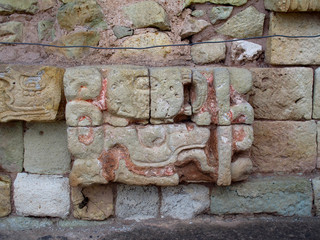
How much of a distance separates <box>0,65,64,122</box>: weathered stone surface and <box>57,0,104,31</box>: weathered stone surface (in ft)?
1.52

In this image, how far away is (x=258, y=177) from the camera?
2377mm

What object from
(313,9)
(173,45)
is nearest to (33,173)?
(173,45)

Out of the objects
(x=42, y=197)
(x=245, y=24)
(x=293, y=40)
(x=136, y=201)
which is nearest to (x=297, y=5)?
(x=293, y=40)

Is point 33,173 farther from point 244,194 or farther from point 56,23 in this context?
point 244,194

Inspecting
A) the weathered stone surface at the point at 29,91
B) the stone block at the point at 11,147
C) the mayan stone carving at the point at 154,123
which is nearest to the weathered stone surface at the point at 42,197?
the stone block at the point at 11,147

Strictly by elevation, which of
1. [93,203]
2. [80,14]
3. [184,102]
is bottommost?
[93,203]

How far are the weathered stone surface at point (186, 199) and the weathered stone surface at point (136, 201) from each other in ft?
0.27

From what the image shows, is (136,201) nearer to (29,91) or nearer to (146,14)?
(29,91)

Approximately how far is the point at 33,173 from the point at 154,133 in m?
1.03

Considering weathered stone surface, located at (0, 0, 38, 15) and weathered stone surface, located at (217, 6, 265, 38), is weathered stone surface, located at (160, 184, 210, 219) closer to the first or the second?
weathered stone surface, located at (217, 6, 265, 38)

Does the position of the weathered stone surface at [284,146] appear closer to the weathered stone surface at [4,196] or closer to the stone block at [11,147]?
the stone block at [11,147]

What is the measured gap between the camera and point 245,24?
230 cm

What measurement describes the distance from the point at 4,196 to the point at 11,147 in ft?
1.21

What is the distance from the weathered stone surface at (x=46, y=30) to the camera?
239 centimetres
